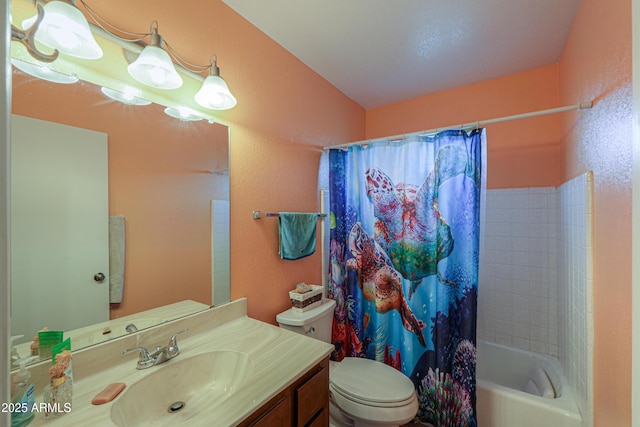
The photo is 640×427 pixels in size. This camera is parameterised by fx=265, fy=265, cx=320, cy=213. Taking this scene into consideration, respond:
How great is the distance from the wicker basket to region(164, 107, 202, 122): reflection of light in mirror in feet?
Answer: 3.70

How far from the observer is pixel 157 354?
101 cm

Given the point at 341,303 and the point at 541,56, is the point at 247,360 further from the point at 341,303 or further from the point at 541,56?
the point at 541,56

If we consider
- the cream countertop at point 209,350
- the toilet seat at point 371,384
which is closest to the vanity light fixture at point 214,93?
the cream countertop at point 209,350

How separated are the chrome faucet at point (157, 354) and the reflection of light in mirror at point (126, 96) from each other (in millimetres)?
956

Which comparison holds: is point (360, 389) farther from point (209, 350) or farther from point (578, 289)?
point (578, 289)

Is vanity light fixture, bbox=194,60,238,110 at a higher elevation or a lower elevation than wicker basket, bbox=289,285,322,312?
higher

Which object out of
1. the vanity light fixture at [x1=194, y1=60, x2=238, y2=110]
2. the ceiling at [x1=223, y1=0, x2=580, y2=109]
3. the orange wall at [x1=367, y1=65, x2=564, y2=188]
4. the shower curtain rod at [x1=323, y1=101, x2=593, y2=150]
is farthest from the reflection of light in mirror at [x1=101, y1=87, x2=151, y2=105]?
the orange wall at [x1=367, y1=65, x2=564, y2=188]

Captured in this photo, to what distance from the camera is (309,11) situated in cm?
142

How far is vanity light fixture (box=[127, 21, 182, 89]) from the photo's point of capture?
39.2 inches

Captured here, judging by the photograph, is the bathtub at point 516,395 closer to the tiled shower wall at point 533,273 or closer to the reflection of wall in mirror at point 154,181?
the tiled shower wall at point 533,273

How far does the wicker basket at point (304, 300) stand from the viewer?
1657 mm

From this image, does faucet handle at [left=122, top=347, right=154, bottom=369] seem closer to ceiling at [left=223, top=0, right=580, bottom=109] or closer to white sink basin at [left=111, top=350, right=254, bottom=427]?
white sink basin at [left=111, top=350, right=254, bottom=427]

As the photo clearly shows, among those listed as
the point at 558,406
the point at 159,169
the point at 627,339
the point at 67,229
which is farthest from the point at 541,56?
the point at 67,229

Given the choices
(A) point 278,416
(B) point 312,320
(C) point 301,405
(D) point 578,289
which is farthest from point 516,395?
(A) point 278,416
